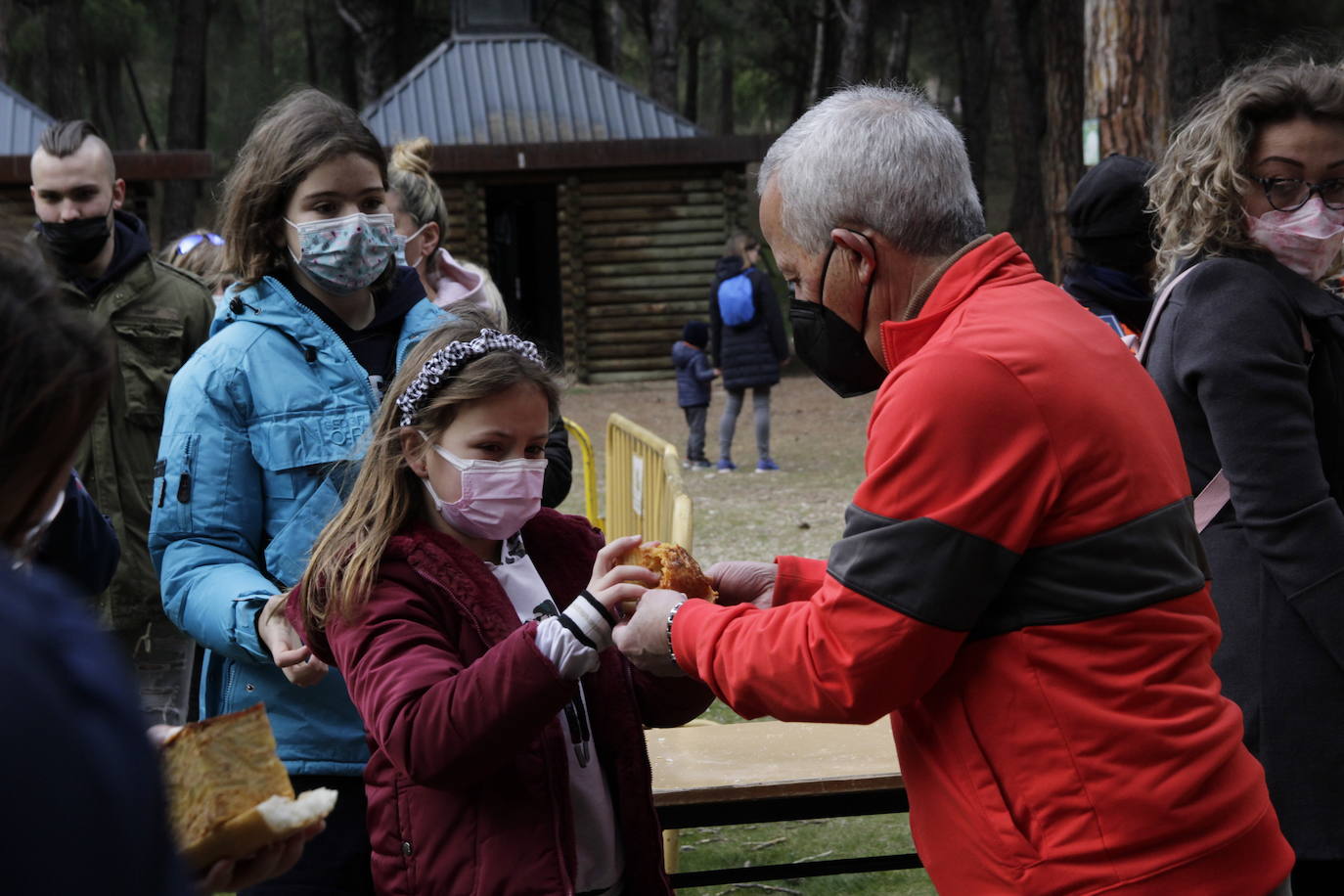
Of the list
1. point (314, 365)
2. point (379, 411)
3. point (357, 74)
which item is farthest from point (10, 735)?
point (357, 74)

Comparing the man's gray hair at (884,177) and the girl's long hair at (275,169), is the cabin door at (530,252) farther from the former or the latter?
the man's gray hair at (884,177)

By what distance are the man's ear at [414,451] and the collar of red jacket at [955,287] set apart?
0.92 meters

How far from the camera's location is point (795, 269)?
2.27 m

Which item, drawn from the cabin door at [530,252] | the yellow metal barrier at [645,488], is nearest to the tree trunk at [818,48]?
the cabin door at [530,252]

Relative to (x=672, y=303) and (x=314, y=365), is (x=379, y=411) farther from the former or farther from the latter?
(x=672, y=303)

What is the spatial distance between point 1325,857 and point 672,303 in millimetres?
19403

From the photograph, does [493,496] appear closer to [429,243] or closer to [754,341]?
[429,243]

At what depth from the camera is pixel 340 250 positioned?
2.89 m

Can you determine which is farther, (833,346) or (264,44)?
(264,44)

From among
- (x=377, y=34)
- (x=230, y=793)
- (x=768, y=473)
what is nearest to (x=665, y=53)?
(x=377, y=34)

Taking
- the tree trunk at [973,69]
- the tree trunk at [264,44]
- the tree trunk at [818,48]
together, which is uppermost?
the tree trunk at [264,44]

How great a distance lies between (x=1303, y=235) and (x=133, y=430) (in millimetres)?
3900

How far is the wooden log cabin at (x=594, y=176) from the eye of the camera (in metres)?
20.6

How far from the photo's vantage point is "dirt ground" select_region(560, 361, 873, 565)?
10.5m
